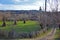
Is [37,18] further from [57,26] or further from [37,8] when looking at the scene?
[57,26]

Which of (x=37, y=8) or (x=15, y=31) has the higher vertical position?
(x=37, y=8)

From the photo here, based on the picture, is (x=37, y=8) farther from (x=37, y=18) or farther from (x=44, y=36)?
(x=44, y=36)

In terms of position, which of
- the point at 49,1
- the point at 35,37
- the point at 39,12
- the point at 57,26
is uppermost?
the point at 49,1

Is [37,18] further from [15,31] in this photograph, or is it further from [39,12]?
[15,31]

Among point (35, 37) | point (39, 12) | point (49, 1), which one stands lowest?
point (35, 37)

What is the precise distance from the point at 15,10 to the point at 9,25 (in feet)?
0.67

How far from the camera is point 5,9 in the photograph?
1.89m

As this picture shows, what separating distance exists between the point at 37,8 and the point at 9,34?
0.49 meters

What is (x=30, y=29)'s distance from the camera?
1.90m

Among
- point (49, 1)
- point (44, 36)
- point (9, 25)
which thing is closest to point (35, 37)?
point (44, 36)

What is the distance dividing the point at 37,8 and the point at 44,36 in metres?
0.37

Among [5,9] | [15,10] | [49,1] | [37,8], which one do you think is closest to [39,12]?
[37,8]

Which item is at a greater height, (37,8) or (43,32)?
(37,8)

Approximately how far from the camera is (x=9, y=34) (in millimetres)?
1882
